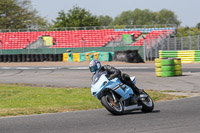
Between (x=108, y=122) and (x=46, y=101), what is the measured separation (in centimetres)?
485

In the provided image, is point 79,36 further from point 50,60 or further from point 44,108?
point 44,108

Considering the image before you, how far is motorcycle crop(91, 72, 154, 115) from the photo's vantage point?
8.22 meters

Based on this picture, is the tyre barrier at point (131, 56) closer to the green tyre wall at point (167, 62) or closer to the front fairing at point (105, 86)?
the green tyre wall at point (167, 62)

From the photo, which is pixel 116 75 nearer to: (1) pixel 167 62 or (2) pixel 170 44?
(1) pixel 167 62

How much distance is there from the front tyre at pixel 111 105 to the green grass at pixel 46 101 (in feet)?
6.38

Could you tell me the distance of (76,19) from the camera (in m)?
77.6

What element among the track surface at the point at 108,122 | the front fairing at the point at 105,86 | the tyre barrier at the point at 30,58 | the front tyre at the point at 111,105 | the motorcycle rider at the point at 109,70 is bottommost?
the tyre barrier at the point at 30,58

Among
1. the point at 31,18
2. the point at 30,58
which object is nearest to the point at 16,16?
the point at 31,18

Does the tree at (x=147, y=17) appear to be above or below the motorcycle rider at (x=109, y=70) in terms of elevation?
above

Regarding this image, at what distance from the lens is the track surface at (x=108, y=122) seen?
6.70 meters

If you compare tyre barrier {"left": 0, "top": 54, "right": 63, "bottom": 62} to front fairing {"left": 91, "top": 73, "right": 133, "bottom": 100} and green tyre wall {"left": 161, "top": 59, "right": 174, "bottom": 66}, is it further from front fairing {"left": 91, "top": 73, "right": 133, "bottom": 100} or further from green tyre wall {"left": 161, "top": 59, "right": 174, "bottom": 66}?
front fairing {"left": 91, "top": 73, "right": 133, "bottom": 100}

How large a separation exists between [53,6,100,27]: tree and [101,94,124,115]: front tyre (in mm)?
67901

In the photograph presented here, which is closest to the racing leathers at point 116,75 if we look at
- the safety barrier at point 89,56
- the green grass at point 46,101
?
the green grass at point 46,101

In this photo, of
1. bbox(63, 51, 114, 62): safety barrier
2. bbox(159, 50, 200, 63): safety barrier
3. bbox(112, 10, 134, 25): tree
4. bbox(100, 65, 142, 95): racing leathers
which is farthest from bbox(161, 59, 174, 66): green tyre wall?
bbox(112, 10, 134, 25): tree
